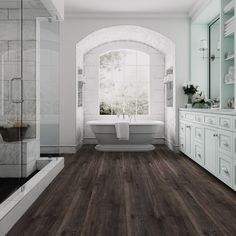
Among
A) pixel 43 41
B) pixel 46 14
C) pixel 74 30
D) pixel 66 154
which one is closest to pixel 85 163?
pixel 66 154

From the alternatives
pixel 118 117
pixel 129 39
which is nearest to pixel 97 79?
pixel 118 117

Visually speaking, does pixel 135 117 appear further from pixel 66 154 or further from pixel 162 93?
pixel 66 154

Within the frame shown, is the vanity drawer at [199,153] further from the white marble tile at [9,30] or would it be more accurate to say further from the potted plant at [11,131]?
the white marble tile at [9,30]

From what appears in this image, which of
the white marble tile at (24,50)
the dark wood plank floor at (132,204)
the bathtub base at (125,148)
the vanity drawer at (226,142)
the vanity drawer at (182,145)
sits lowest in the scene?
the dark wood plank floor at (132,204)

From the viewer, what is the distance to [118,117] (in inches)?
271

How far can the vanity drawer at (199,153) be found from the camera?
416cm

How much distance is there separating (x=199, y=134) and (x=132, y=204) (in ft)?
6.64

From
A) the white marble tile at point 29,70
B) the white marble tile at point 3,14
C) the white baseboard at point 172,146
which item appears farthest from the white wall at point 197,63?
the white marble tile at point 3,14

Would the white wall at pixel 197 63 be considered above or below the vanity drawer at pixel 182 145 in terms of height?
above

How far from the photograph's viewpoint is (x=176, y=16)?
5.66m

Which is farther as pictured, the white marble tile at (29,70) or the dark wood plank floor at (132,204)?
the white marble tile at (29,70)

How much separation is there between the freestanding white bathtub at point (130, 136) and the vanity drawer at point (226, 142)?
2.45 metres

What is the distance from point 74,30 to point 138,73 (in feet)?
6.74

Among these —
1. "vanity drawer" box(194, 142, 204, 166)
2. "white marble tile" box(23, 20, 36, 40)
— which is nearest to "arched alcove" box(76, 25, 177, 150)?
"vanity drawer" box(194, 142, 204, 166)
